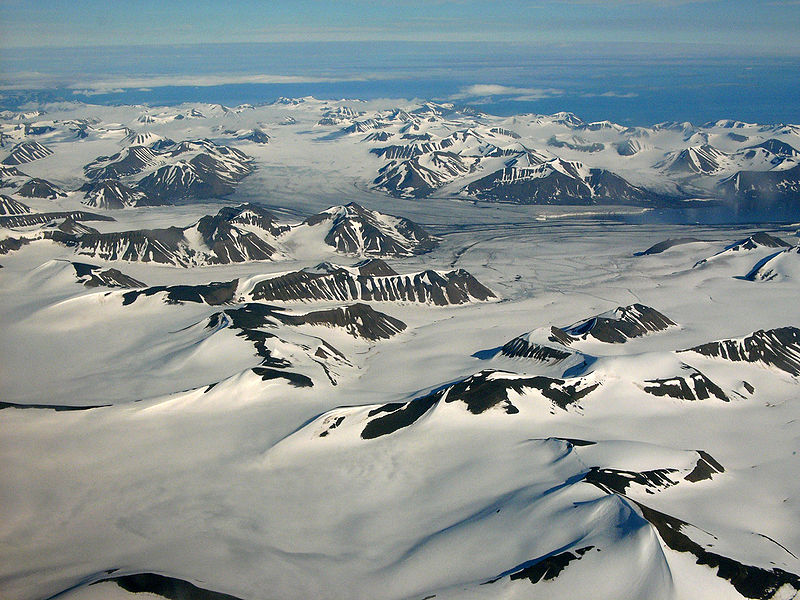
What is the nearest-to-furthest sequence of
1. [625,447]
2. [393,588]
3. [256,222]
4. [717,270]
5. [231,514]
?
1. [393,588]
2. [231,514]
3. [625,447]
4. [717,270]
5. [256,222]

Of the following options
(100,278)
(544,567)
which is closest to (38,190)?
(100,278)

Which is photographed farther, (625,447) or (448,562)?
(625,447)

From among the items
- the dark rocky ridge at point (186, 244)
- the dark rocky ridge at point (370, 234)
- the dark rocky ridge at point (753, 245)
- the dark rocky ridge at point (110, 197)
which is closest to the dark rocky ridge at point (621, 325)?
the dark rocky ridge at point (753, 245)

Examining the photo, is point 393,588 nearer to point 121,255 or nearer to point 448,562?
point 448,562

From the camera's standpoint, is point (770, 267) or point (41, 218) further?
point (41, 218)

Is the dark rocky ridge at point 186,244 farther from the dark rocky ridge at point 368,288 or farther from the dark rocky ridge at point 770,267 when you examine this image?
the dark rocky ridge at point 770,267

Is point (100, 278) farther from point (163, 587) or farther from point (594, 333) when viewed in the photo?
point (163, 587)

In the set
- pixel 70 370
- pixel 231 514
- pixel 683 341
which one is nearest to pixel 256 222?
pixel 70 370

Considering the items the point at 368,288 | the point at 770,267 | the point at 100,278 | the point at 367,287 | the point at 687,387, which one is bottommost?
the point at 368,288
